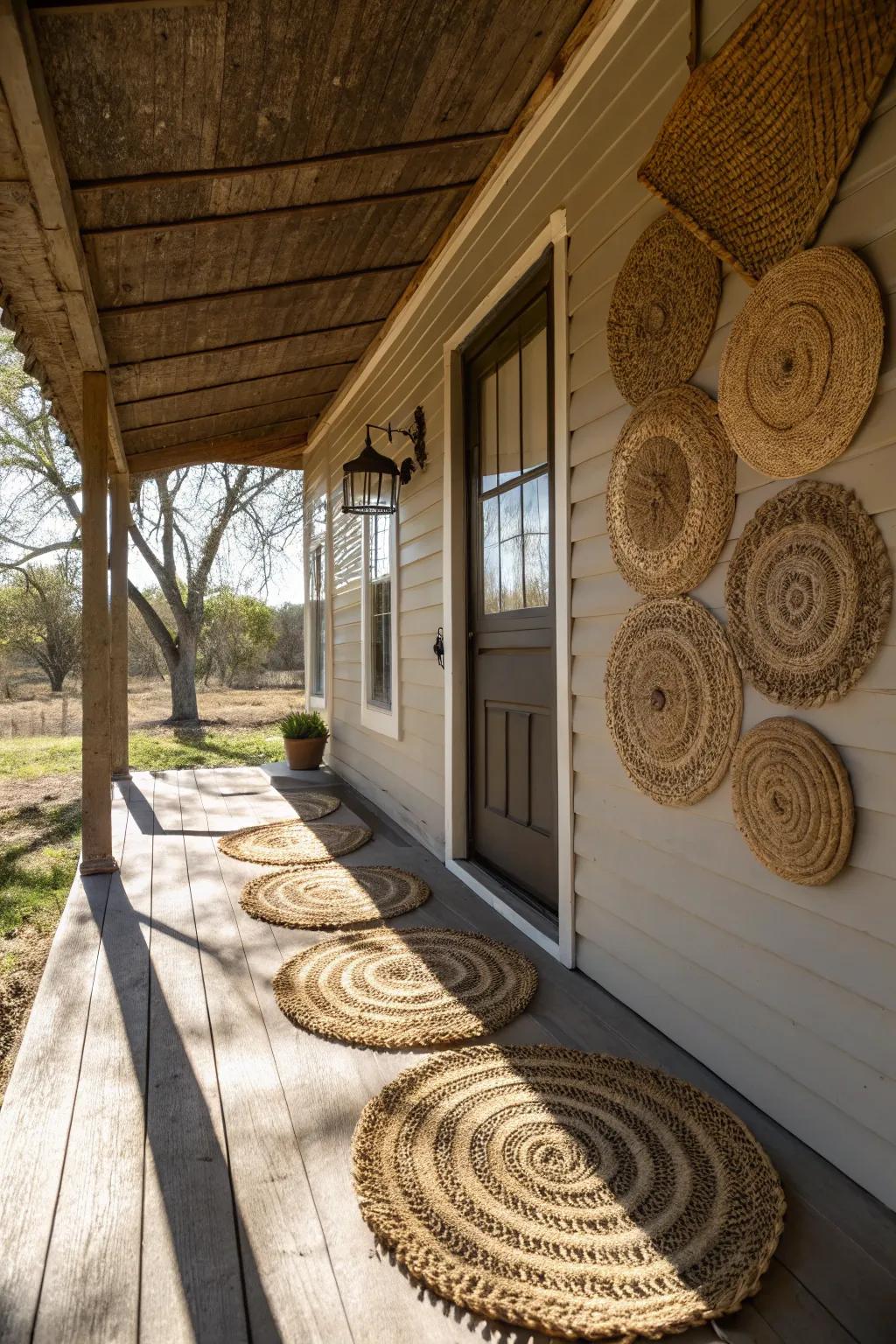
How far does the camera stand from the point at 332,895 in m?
2.99

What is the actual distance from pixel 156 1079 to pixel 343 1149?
518mm

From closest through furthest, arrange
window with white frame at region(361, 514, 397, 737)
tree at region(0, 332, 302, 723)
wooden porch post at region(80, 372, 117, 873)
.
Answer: wooden porch post at region(80, 372, 117, 873)
window with white frame at region(361, 514, 397, 737)
tree at region(0, 332, 302, 723)

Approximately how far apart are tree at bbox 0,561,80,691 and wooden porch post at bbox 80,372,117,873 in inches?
348

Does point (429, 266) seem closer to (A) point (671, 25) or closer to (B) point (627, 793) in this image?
(A) point (671, 25)

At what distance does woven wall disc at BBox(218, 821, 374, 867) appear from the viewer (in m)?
3.54

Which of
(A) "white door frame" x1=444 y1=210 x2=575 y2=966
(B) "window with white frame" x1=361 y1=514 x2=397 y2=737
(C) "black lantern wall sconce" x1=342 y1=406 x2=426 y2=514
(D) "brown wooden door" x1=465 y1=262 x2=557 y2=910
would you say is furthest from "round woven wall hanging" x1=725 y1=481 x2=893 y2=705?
(B) "window with white frame" x1=361 y1=514 x2=397 y2=737

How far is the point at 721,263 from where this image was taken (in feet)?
5.51

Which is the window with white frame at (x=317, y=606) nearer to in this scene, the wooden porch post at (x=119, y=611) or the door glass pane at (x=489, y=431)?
the wooden porch post at (x=119, y=611)

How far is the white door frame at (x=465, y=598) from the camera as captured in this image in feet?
7.64

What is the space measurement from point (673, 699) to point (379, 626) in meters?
3.20

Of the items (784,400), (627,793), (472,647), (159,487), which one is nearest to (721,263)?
(784,400)

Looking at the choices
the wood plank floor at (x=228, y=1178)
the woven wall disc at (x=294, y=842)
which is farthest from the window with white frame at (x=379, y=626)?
the wood plank floor at (x=228, y=1178)

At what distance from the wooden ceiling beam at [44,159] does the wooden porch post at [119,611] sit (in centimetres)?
212

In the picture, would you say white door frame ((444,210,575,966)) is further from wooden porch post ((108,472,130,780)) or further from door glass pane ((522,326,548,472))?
wooden porch post ((108,472,130,780))
